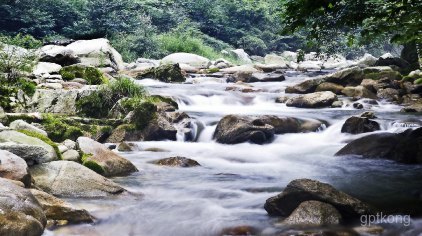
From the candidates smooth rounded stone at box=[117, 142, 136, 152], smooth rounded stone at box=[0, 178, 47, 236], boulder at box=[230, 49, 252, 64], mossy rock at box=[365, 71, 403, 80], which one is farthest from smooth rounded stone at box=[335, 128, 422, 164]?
boulder at box=[230, 49, 252, 64]

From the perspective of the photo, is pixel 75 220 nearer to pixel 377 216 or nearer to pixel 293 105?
pixel 377 216

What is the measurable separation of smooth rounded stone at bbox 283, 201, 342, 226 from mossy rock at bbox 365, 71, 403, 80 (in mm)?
14807

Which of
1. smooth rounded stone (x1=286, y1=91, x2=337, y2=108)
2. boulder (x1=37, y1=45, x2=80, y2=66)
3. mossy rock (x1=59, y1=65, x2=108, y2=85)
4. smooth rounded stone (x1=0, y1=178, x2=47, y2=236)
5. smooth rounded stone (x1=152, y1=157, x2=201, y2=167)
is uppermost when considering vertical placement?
boulder (x1=37, y1=45, x2=80, y2=66)

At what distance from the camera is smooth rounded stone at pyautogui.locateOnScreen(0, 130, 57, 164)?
20.0 feet

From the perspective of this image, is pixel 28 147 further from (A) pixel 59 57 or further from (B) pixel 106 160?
(A) pixel 59 57

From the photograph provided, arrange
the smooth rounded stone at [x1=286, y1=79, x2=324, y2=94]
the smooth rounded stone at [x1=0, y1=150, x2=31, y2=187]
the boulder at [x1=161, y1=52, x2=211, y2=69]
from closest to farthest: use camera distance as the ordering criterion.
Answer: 1. the smooth rounded stone at [x1=0, y1=150, x2=31, y2=187]
2. the smooth rounded stone at [x1=286, y1=79, x2=324, y2=94]
3. the boulder at [x1=161, y1=52, x2=211, y2=69]

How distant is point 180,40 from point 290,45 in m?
20.2

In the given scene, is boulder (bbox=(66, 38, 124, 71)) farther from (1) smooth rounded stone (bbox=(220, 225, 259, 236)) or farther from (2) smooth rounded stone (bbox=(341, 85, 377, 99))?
(1) smooth rounded stone (bbox=(220, 225, 259, 236))

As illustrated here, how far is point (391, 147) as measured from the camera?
8961 mm

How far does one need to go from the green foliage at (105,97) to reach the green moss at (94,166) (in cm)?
389

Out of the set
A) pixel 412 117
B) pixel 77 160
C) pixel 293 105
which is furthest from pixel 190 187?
pixel 293 105

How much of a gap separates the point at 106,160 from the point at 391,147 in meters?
5.43

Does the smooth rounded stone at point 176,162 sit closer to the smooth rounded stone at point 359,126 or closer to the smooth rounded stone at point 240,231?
the smooth rounded stone at point 240,231

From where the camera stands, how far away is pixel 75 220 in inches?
203
